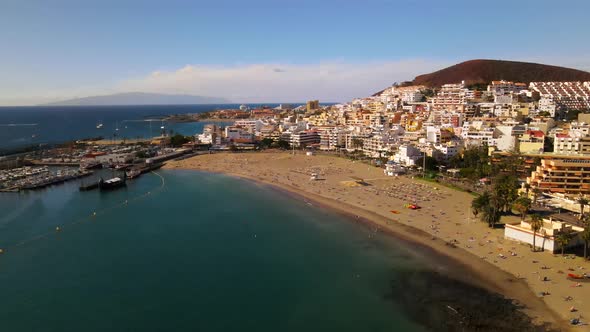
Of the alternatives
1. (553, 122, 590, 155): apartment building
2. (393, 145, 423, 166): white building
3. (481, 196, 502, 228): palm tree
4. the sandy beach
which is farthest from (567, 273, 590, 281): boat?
(393, 145, 423, 166): white building

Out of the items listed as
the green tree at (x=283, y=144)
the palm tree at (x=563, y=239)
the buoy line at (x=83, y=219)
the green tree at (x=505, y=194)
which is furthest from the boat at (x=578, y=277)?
the green tree at (x=283, y=144)

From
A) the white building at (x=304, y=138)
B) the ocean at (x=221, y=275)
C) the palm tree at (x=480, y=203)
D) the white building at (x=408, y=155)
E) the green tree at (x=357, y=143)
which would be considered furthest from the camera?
the white building at (x=304, y=138)

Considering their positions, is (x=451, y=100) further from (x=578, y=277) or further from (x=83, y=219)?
(x=83, y=219)

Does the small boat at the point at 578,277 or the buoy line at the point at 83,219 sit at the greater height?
the small boat at the point at 578,277

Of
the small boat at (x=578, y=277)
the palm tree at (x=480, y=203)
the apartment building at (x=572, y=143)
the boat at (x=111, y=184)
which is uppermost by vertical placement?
the apartment building at (x=572, y=143)

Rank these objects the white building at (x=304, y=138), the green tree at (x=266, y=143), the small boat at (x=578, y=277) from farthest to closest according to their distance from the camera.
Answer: the green tree at (x=266, y=143) < the white building at (x=304, y=138) < the small boat at (x=578, y=277)

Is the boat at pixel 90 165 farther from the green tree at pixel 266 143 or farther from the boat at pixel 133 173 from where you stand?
Answer: the green tree at pixel 266 143

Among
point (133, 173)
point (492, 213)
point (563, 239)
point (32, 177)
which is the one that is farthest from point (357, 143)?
point (32, 177)

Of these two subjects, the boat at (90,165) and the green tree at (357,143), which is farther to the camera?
the green tree at (357,143)

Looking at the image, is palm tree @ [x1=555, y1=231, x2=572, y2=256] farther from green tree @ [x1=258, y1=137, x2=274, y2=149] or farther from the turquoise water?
green tree @ [x1=258, y1=137, x2=274, y2=149]
